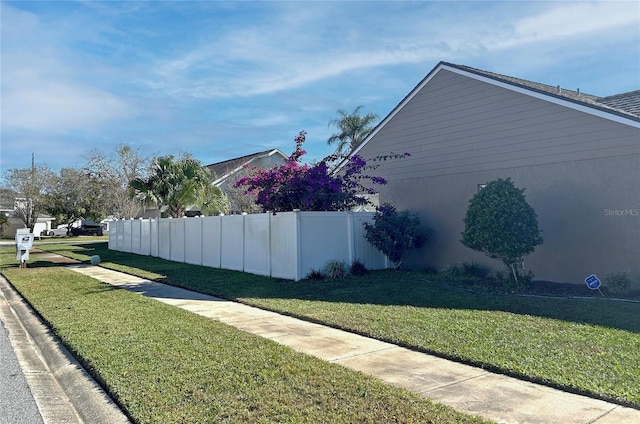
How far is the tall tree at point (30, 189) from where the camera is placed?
1786 inches

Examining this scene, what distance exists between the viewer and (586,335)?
21.7 feet

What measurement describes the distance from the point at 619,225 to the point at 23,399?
11.5m

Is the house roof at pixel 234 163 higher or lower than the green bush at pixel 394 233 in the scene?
higher

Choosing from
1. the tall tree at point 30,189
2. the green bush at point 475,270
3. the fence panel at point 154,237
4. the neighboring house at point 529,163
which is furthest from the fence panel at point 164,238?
the tall tree at point 30,189

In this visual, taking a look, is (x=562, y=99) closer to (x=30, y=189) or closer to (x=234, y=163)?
(x=234, y=163)

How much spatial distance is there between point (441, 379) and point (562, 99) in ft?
29.9

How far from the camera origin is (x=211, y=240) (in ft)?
57.8

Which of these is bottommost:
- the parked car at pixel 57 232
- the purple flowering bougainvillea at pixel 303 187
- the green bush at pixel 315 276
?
the green bush at pixel 315 276

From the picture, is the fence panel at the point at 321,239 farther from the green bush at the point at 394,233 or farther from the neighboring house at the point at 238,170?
the neighboring house at the point at 238,170

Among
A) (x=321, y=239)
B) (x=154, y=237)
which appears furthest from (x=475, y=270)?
(x=154, y=237)

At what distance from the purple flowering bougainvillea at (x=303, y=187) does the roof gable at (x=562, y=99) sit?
4.12ft

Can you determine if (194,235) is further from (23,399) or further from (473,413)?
(473,413)

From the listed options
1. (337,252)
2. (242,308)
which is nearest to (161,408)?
(242,308)

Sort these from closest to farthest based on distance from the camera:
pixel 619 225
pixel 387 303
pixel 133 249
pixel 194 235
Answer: pixel 387 303 → pixel 619 225 → pixel 194 235 → pixel 133 249
